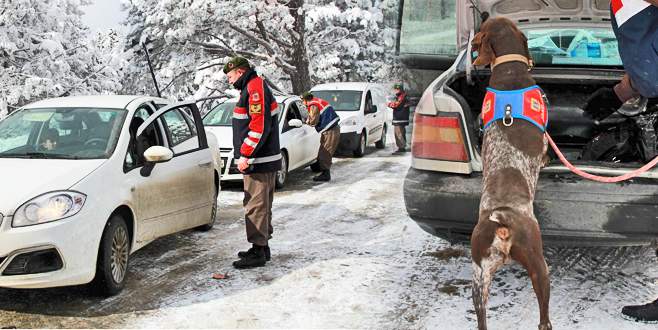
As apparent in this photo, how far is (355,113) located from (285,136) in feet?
16.2

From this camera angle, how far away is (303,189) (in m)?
10.5

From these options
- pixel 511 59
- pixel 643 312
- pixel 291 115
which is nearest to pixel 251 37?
pixel 291 115

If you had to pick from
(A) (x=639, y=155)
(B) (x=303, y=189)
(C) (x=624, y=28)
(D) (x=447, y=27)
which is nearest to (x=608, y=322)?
(A) (x=639, y=155)

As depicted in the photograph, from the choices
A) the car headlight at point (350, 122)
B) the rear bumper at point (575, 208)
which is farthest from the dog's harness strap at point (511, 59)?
the car headlight at point (350, 122)

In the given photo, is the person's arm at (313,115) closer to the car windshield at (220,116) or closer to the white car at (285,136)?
the white car at (285,136)

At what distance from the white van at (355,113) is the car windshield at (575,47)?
31.1 feet

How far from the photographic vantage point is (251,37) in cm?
2208

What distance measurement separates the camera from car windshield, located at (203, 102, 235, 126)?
11.2 meters

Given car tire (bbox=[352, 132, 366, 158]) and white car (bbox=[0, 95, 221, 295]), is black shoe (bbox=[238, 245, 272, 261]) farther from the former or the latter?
car tire (bbox=[352, 132, 366, 158])

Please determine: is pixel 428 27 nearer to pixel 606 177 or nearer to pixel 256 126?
pixel 256 126

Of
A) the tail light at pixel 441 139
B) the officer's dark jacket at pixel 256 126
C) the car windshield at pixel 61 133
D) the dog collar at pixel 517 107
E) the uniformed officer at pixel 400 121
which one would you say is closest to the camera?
the dog collar at pixel 517 107

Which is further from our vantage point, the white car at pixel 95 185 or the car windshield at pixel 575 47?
the car windshield at pixel 575 47

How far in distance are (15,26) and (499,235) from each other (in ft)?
67.5

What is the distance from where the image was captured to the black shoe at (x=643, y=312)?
13.9ft
